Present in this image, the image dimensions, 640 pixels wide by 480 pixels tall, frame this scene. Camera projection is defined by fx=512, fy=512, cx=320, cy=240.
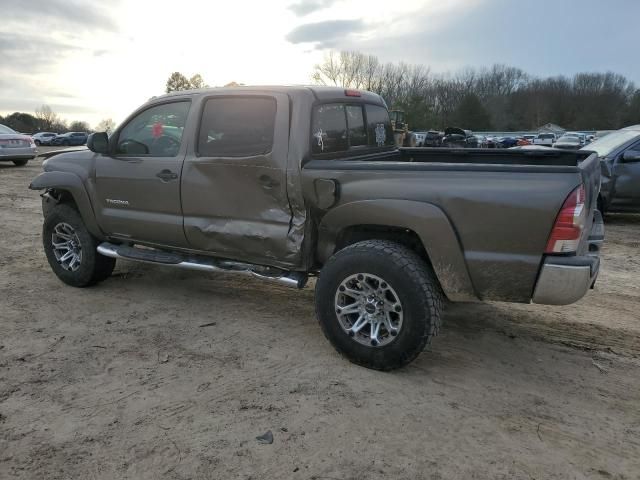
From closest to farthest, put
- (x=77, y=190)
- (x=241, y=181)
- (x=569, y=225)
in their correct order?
(x=569, y=225)
(x=241, y=181)
(x=77, y=190)

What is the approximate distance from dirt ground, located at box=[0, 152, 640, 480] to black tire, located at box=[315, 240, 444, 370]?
6.4 inches

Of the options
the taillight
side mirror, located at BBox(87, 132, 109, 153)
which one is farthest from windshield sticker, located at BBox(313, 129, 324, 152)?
side mirror, located at BBox(87, 132, 109, 153)

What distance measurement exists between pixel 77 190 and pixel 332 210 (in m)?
2.87

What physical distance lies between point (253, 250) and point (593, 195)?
8.16ft

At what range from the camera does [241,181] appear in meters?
4.05

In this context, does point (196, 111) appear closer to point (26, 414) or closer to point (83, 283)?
point (83, 283)

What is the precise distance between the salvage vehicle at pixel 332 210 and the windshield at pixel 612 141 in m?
5.43

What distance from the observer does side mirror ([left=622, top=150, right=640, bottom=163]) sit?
8.54 m

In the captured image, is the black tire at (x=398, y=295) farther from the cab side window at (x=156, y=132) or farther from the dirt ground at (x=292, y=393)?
the cab side window at (x=156, y=132)

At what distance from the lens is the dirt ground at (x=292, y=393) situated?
2.66m

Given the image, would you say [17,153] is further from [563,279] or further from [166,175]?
[563,279]

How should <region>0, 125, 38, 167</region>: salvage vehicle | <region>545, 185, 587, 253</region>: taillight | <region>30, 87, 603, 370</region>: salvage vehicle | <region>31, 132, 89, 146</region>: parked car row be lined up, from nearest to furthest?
<region>545, 185, 587, 253</region>: taillight → <region>30, 87, 603, 370</region>: salvage vehicle → <region>0, 125, 38, 167</region>: salvage vehicle → <region>31, 132, 89, 146</region>: parked car row

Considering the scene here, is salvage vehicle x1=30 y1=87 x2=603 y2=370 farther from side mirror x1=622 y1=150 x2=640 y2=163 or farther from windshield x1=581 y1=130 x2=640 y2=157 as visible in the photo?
windshield x1=581 y1=130 x2=640 y2=157

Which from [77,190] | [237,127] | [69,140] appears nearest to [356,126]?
[237,127]
